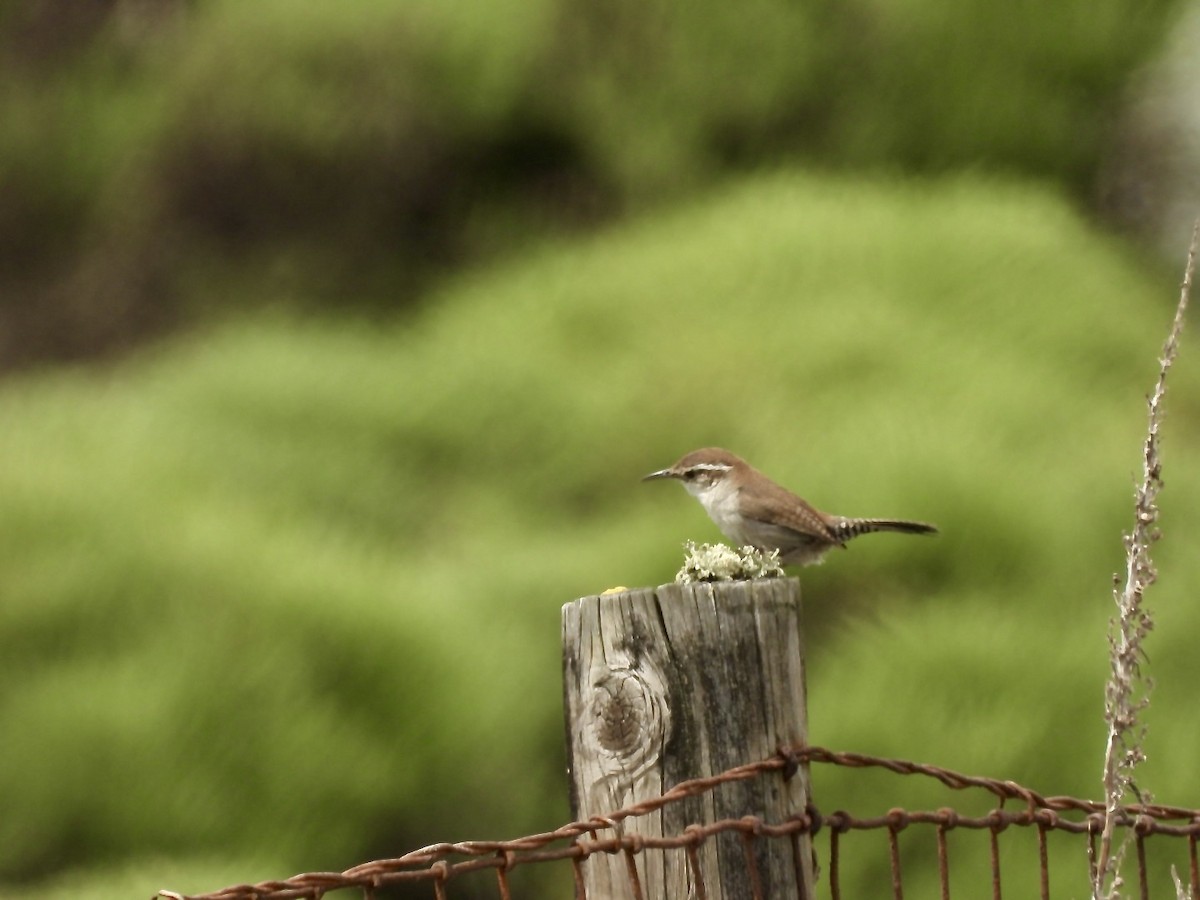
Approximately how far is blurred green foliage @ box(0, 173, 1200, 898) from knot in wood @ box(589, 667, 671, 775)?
2.44 metres

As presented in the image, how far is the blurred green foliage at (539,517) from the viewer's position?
4523mm

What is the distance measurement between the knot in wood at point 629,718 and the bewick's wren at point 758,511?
1.66 meters

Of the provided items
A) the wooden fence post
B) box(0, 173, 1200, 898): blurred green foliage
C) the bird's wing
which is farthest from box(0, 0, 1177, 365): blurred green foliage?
the wooden fence post

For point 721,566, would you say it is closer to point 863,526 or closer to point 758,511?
point 758,511

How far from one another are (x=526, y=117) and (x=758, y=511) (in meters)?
3.75

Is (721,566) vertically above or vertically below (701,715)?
above

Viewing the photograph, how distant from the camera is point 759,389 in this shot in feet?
18.9

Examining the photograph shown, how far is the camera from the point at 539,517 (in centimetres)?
579

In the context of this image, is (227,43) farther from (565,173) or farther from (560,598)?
(560,598)

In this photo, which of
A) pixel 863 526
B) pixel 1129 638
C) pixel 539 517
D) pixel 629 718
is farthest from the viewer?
pixel 539 517

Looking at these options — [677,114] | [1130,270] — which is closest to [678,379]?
[677,114]

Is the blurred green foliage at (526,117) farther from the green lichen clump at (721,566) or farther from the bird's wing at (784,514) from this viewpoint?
the green lichen clump at (721,566)

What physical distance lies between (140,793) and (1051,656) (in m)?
2.66

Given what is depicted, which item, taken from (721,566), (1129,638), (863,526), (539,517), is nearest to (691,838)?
(721,566)
